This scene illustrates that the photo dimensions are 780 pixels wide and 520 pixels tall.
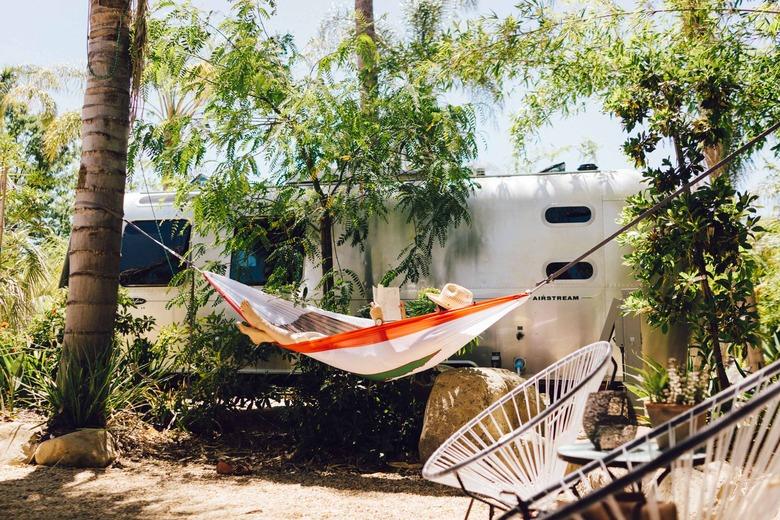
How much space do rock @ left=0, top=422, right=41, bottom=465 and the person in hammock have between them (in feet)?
5.39

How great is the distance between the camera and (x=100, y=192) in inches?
→ 215

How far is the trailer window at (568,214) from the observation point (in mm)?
6492

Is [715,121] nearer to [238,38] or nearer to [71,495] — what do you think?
[238,38]

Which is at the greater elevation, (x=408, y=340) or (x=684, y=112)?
(x=684, y=112)

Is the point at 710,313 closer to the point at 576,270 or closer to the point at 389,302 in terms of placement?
the point at 576,270

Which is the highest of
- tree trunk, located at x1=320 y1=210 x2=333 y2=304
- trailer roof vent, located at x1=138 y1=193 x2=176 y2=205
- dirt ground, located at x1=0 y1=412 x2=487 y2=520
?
trailer roof vent, located at x1=138 y1=193 x2=176 y2=205

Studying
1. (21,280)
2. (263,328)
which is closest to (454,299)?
(263,328)

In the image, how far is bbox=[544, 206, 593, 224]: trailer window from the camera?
21.3 ft

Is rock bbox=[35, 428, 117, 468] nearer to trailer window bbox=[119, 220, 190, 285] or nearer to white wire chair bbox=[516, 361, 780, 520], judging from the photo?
trailer window bbox=[119, 220, 190, 285]

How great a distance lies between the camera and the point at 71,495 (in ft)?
14.2

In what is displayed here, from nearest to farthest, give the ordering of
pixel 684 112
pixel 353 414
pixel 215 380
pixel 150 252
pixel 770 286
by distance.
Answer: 1. pixel 353 414
2. pixel 684 112
3. pixel 215 380
4. pixel 770 286
5. pixel 150 252

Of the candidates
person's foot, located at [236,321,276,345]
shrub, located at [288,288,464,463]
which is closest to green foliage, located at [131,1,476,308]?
shrub, located at [288,288,464,463]

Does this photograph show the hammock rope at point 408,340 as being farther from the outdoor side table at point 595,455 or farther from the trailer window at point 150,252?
the trailer window at point 150,252

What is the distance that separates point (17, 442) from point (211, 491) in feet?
5.90
